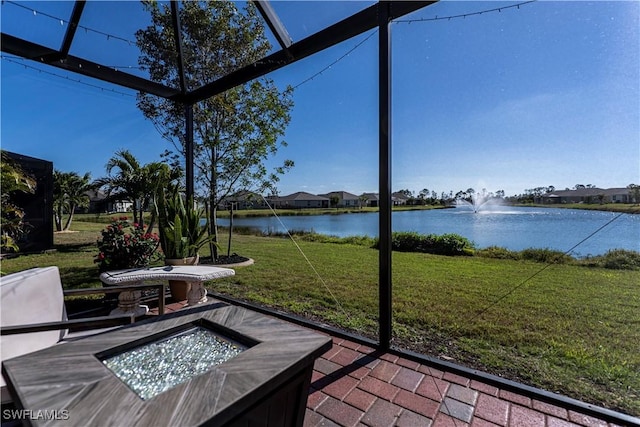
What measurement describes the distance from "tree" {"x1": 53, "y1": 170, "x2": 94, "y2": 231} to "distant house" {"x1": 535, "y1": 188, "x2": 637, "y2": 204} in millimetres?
8340

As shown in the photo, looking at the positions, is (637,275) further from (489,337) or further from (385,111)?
(385,111)

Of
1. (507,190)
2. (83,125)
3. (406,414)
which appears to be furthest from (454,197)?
(83,125)

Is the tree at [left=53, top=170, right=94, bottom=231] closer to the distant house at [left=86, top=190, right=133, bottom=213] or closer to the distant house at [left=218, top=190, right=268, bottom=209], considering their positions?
the distant house at [left=86, top=190, right=133, bottom=213]

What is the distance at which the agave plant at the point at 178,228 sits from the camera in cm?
365

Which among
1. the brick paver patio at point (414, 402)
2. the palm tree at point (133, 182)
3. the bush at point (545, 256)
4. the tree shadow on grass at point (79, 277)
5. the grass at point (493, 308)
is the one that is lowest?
the brick paver patio at point (414, 402)

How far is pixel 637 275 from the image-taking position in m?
4.00

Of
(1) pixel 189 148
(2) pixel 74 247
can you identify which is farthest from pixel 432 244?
(2) pixel 74 247

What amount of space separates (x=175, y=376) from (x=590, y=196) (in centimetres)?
351

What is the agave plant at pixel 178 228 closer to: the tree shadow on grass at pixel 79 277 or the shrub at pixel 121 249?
the shrub at pixel 121 249

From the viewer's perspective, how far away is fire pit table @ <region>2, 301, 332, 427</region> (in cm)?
87

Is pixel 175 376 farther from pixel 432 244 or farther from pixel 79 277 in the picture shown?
pixel 432 244

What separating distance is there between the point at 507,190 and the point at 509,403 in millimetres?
2577

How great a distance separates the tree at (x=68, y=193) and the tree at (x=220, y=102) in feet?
9.19

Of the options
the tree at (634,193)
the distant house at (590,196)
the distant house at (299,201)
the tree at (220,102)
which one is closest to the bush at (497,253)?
the distant house at (590,196)
